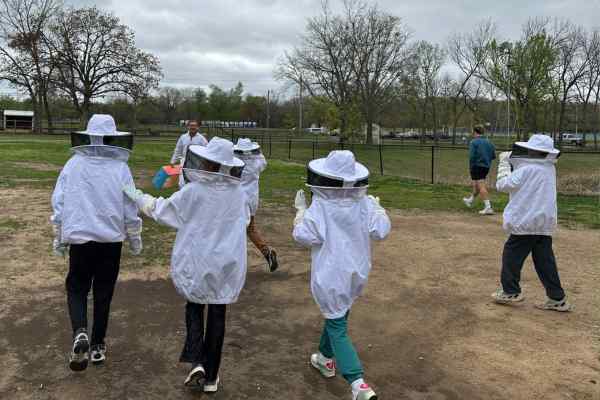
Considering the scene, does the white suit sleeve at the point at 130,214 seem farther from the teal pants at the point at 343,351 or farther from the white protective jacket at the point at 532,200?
the white protective jacket at the point at 532,200

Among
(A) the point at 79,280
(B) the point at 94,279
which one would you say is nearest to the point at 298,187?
(B) the point at 94,279

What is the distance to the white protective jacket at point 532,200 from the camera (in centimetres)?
523

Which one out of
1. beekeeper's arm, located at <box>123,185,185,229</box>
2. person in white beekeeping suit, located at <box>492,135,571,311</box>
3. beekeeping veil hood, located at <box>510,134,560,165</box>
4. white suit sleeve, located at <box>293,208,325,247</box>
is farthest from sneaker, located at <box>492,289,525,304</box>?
beekeeper's arm, located at <box>123,185,185,229</box>

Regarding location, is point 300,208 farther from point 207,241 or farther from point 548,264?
point 548,264

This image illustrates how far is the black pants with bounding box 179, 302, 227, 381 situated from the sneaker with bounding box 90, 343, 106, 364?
2.51 ft

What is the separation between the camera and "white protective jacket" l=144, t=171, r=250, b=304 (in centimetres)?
350

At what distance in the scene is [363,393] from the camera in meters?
3.27

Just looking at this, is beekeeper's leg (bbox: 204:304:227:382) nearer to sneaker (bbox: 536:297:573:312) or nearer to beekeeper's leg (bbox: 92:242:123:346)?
beekeeper's leg (bbox: 92:242:123:346)

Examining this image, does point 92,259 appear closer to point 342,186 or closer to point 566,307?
point 342,186

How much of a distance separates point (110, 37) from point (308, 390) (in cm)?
4768

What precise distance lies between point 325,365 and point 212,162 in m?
1.72

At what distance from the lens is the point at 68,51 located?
4491 cm

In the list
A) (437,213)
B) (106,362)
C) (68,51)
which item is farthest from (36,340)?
(68,51)

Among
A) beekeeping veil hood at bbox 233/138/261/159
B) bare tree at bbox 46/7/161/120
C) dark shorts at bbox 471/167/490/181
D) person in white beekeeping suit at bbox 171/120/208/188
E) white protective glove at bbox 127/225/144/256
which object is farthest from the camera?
bare tree at bbox 46/7/161/120
